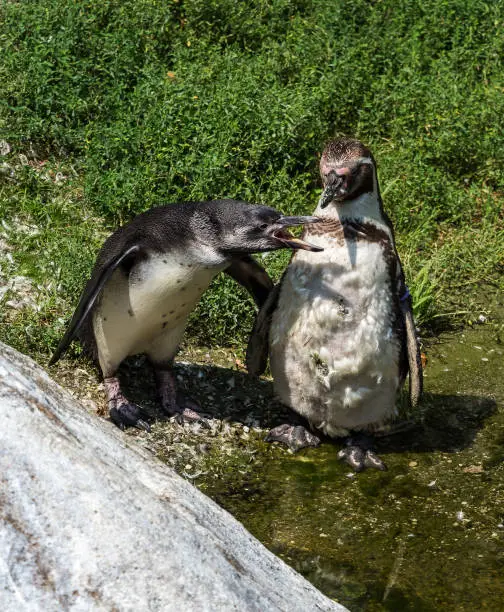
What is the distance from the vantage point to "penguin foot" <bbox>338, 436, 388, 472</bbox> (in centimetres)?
497

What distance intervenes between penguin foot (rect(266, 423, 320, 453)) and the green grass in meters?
0.86

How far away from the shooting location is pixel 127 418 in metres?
5.08

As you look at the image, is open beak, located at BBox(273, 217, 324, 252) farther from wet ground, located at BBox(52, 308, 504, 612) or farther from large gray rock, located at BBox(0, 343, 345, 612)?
large gray rock, located at BBox(0, 343, 345, 612)

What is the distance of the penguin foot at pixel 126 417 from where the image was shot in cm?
506

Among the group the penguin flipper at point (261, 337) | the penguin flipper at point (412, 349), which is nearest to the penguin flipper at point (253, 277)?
the penguin flipper at point (261, 337)

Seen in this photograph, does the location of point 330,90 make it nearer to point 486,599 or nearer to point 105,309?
point 105,309

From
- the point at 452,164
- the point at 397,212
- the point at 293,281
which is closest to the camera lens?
the point at 293,281

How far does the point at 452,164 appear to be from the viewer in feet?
24.3

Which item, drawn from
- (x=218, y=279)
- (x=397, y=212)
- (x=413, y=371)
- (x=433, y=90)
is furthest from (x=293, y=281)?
(x=433, y=90)

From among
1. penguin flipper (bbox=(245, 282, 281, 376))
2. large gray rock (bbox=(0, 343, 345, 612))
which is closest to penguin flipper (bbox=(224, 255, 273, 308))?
penguin flipper (bbox=(245, 282, 281, 376))

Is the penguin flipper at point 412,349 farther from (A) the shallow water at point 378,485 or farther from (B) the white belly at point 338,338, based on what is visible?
(A) the shallow water at point 378,485

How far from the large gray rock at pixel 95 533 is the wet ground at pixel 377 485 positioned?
156 centimetres

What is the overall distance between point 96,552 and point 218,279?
12.2ft

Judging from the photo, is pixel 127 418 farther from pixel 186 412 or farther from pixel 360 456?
pixel 360 456
